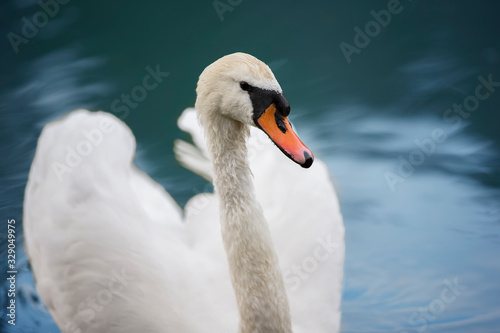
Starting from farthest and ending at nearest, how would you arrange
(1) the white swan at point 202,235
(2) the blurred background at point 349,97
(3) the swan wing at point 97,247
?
(2) the blurred background at point 349,97 → (3) the swan wing at point 97,247 → (1) the white swan at point 202,235

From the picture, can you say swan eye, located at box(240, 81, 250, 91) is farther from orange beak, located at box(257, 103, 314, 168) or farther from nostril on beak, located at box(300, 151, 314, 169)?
nostril on beak, located at box(300, 151, 314, 169)

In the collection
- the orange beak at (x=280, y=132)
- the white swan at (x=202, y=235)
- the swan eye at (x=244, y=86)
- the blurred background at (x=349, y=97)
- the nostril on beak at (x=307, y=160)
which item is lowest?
the blurred background at (x=349, y=97)

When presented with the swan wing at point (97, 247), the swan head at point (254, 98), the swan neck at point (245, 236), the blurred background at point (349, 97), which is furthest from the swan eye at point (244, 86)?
the blurred background at point (349, 97)

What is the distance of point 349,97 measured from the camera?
3678 millimetres

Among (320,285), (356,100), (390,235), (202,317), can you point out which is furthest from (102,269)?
(356,100)

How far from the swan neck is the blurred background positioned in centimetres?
100

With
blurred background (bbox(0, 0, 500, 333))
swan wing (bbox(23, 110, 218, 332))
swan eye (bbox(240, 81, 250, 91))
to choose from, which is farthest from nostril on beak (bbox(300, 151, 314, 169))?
blurred background (bbox(0, 0, 500, 333))

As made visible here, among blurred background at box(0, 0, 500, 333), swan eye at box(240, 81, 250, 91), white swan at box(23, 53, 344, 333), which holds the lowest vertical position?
blurred background at box(0, 0, 500, 333)

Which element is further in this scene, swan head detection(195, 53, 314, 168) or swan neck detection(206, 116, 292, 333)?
swan neck detection(206, 116, 292, 333)

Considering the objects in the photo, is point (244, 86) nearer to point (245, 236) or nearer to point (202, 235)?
point (245, 236)

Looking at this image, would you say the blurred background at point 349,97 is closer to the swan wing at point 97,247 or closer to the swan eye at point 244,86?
the swan wing at point 97,247

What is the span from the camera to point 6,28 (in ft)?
12.4

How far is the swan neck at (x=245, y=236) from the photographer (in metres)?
1.49

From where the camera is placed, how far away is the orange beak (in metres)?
1.33
